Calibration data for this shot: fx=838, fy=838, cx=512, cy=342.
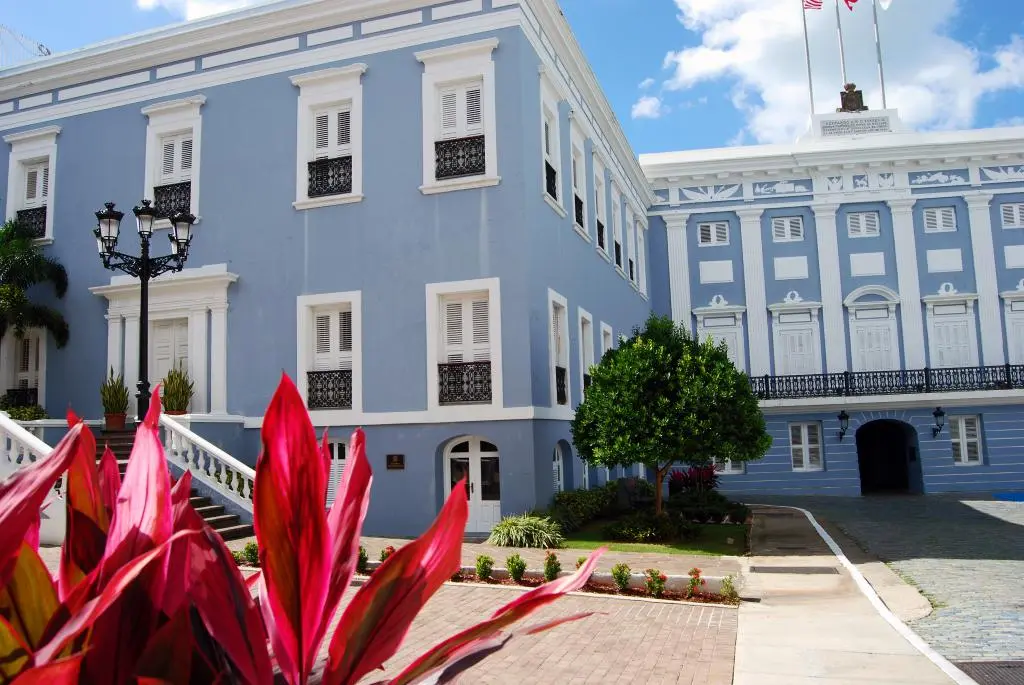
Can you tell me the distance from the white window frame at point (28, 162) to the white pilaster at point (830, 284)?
77.6 ft

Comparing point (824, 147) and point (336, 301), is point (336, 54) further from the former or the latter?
point (824, 147)

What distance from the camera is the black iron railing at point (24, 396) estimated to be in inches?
702

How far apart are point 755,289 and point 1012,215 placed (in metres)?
9.18

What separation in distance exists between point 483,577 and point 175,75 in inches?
513

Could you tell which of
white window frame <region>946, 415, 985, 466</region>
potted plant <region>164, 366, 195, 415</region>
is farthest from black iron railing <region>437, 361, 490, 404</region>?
white window frame <region>946, 415, 985, 466</region>

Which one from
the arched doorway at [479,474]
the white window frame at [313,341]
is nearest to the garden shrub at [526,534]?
the arched doorway at [479,474]

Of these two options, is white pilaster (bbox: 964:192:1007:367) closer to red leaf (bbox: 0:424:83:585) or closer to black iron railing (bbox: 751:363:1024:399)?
black iron railing (bbox: 751:363:1024:399)

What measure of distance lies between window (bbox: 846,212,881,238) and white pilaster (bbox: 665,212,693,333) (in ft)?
18.7

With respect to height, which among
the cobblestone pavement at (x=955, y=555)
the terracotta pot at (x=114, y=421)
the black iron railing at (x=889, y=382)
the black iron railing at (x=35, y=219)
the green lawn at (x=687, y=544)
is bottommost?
the cobblestone pavement at (x=955, y=555)

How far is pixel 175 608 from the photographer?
1091 mm

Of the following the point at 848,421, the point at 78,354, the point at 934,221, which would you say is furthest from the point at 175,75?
the point at 934,221

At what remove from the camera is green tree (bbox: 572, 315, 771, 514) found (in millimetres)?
14172

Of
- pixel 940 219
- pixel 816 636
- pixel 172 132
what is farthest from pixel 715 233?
pixel 816 636

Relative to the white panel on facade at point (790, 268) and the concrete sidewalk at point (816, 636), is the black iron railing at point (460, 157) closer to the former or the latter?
the concrete sidewalk at point (816, 636)
